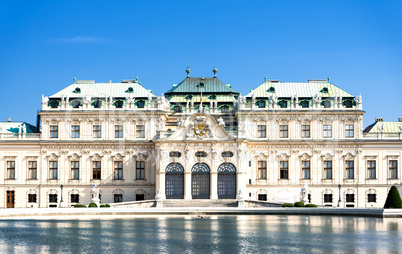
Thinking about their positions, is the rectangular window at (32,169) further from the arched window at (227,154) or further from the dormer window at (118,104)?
the arched window at (227,154)

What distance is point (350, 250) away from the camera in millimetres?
34594

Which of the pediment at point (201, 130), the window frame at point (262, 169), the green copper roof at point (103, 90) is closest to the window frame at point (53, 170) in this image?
the green copper roof at point (103, 90)

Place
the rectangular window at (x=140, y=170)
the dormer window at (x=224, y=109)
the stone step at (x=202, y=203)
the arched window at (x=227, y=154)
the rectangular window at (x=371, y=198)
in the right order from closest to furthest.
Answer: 1. the stone step at (x=202, y=203)
2. the arched window at (x=227, y=154)
3. the rectangular window at (x=371, y=198)
4. the rectangular window at (x=140, y=170)
5. the dormer window at (x=224, y=109)

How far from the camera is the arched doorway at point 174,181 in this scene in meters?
80.0

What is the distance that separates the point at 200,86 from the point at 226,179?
15.9 meters

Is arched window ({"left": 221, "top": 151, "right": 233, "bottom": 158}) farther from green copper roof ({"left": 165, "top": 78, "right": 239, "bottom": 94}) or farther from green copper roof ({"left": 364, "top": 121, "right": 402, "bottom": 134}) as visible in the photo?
green copper roof ({"left": 364, "top": 121, "right": 402, "bottom": 134})

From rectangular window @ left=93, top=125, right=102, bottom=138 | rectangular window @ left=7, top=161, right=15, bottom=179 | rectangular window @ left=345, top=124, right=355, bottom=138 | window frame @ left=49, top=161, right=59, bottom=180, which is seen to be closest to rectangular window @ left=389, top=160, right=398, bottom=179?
rectangular window @ left=345, top=124, right=355, bottom=138

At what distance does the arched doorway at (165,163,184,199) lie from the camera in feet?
262

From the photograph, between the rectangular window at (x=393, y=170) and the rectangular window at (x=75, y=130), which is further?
the rectangular window at (x=75, y=130)

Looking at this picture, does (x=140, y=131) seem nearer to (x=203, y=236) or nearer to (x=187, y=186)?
(x=187, y=186)

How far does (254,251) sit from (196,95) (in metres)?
56.5

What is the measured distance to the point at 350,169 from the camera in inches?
3312

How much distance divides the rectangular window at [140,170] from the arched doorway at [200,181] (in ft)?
24.0

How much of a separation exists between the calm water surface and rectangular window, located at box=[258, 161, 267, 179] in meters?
28.8
